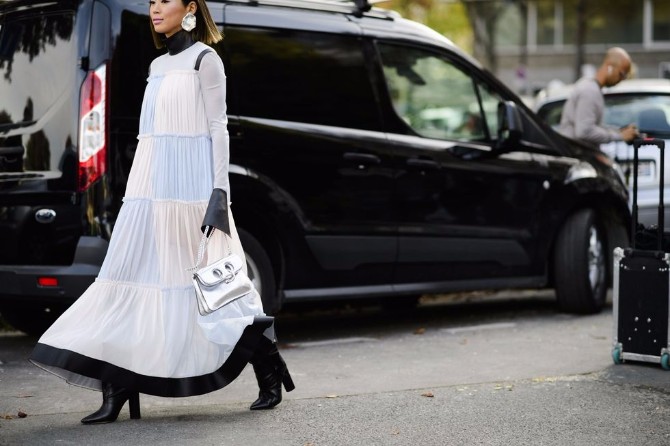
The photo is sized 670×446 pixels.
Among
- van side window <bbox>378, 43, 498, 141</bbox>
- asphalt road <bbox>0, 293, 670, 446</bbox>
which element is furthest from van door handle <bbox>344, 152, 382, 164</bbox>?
asphalt road <bbox>0, 293, 670, 446</bbox>

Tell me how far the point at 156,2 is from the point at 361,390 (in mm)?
2199

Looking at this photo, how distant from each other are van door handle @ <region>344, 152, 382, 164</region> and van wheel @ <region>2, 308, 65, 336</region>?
7.22ft

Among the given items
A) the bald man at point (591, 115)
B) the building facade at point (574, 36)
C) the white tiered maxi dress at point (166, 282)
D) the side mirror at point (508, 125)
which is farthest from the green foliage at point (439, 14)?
the white tiered maxi dress at point (166, 282)

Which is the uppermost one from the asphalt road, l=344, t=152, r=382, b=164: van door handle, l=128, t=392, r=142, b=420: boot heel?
l=344, t=152, r=382, b=164: van door handle

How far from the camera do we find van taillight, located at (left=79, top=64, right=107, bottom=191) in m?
6.35

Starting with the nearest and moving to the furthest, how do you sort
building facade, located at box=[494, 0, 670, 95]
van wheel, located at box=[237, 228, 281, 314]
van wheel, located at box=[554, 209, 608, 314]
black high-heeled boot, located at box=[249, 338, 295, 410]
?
1. black high-heeled boot, located at box=[249, 338, 295, 410]
2. van wheel, located at box=[237, 228, 281, 314]
3. van wheel, located at box=[554, 209, 608, 314]
4. building facade, located at box=[494, 0, 670, 95]

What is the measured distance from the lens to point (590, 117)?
9.45 meters

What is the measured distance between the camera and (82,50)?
6.43 m

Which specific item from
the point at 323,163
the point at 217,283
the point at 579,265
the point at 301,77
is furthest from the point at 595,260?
the point at 217,283

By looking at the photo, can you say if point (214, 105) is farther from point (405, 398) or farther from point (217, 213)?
point (405, 398)

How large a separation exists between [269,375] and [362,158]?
2.32 meters

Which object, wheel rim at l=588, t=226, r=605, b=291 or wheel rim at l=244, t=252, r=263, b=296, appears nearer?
wheel rim at l=244, t=252, r=263, b=296

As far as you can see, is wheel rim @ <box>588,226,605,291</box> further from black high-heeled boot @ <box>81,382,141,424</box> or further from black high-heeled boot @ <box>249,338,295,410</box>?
black high-heeled boot @ <box>81,382,141,424</box>

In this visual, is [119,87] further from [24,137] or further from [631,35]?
[631,35]
